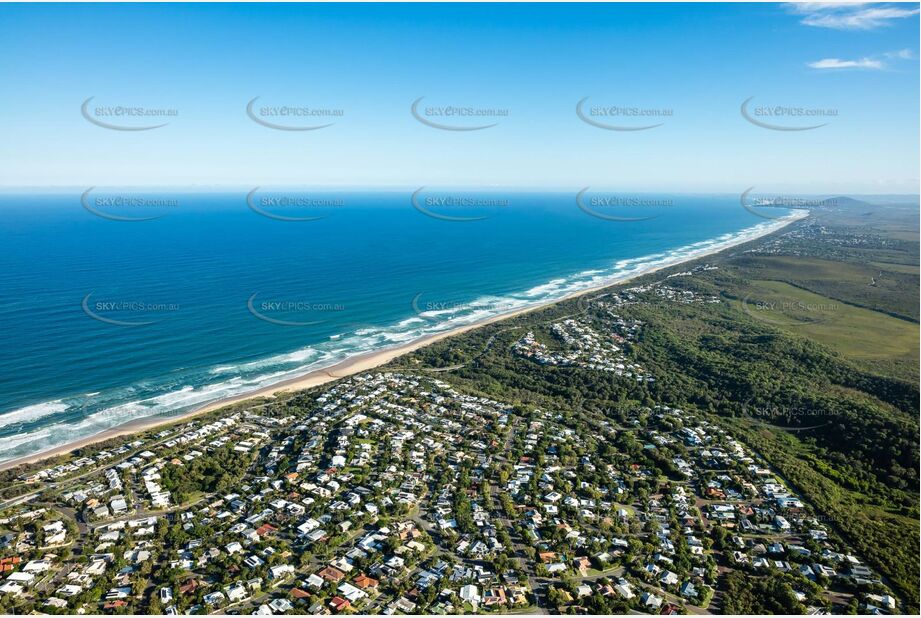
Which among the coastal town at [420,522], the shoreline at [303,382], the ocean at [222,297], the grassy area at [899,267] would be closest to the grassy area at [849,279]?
the grassy area at [899,267]

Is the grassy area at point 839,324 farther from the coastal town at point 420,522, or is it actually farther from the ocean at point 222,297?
the coastal town at point 420,522

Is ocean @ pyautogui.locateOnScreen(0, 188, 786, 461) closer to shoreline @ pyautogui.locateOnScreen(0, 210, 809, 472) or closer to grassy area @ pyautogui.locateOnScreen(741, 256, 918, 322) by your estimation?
shoreline @ pyautogui.locateOnScreen(0, 210, 809, 472)

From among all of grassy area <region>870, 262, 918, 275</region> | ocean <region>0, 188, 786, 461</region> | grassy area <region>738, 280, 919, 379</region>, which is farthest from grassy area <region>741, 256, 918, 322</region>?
ocean <region>0, 188, 786, 461</region>

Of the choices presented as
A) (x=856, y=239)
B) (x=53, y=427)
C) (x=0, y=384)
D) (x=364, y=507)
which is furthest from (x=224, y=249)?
(x=856, y=239)

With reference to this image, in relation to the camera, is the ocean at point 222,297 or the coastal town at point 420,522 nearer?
the coastal town at point 420,522

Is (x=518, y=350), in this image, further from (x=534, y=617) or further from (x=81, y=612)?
(x=81, y=612)

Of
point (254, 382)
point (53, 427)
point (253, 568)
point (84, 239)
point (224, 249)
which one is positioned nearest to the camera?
point (253, 568)
